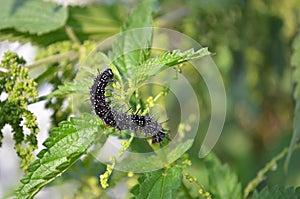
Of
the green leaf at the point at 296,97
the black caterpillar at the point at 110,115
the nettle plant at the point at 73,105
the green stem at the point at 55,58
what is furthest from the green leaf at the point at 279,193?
the green stem at the point at 55,58

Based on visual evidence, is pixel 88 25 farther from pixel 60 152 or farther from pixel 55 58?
pixel 60 152

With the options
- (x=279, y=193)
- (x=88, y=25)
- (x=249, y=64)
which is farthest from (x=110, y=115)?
(x=249, y=64)

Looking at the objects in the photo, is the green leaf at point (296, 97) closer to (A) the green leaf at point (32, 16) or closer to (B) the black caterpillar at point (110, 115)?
(B) the black caterpillar at point (110, 115)

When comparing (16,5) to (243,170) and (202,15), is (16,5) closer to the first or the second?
(202,15)

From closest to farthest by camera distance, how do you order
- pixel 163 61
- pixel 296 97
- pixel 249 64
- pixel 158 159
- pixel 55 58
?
pixel 163 61, pixel 158 159, pixel 296 97, pixel 55 58, pixel 249 64

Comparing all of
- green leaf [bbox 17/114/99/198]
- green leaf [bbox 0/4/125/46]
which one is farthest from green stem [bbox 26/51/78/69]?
green leaf [bbox 17/114/99/198]

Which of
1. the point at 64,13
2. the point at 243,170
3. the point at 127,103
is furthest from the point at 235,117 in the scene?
the point at 127,103
